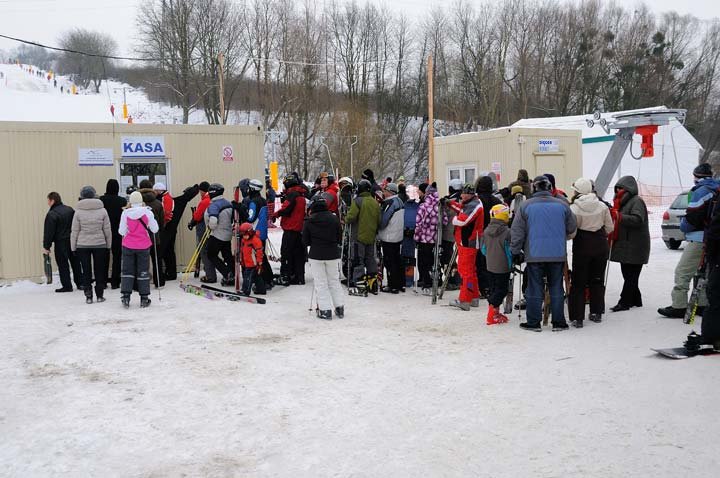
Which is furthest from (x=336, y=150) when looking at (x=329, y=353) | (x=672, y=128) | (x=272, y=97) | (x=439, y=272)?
(x=329, y=353)

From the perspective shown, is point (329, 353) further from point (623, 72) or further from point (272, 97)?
point (623, 72)

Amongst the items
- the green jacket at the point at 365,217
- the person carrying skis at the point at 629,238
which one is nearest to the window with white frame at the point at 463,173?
the green jacket at the point at 365,217

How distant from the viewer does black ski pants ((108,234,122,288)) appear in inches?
460

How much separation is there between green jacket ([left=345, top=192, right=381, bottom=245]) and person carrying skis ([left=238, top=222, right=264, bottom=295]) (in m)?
1.50

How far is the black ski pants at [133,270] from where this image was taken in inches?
396

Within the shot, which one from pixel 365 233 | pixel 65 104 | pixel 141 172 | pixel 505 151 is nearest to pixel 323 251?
pixel 365 233

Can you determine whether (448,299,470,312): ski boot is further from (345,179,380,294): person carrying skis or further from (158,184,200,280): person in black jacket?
(158,184,200,280): person in black jacket

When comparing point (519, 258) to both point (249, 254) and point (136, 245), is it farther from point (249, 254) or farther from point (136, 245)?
point (136, 245)

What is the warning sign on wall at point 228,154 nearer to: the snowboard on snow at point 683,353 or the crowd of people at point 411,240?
the crowd of people at point 411,240

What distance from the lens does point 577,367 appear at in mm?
6484

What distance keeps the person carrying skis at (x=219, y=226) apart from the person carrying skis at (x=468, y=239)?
4125 mm

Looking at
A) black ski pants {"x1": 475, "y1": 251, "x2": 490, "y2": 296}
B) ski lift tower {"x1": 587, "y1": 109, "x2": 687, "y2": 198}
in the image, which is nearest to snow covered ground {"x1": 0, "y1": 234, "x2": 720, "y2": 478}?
black ski pants {"x1": 475, "y1": 251, "x2": 490, "y2": 296}

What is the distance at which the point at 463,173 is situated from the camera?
17703 millimetres

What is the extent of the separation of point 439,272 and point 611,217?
3.21 meters
